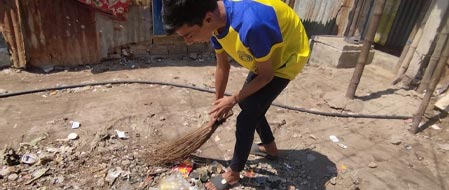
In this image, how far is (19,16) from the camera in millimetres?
4598

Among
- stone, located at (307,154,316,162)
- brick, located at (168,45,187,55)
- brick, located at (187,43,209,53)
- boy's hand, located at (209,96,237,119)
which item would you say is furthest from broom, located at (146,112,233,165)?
brick, located at (187,43,209,53)

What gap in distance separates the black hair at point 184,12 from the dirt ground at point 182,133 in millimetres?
1646

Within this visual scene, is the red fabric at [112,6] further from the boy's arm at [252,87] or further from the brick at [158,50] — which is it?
the boy's arm at [252,87]

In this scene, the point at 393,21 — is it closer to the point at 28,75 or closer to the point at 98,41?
the point at 98,41

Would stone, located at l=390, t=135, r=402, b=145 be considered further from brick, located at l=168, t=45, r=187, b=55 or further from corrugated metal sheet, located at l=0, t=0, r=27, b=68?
corrugated metal sheet, located at l=0, t=0, r=27, b=68

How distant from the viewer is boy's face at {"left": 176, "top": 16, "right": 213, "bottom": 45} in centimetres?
199

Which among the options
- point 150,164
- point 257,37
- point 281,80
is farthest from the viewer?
point 150,164

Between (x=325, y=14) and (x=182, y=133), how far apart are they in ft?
15.2

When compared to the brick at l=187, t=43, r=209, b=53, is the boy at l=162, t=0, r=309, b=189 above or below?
above

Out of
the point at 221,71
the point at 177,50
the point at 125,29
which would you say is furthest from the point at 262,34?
the point at 177,50

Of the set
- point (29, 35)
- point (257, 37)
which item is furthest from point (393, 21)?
point (29, 35)

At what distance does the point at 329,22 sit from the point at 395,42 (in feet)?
5.71

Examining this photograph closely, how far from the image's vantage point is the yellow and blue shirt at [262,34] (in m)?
2.05

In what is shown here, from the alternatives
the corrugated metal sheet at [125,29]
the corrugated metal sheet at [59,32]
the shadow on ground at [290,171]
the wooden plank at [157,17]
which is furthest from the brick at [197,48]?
the shadow on ground at [290,171]
